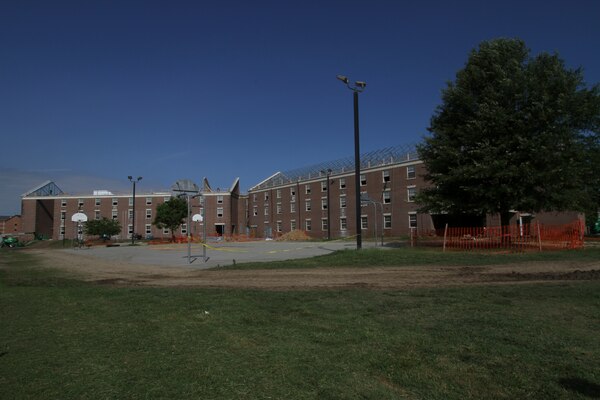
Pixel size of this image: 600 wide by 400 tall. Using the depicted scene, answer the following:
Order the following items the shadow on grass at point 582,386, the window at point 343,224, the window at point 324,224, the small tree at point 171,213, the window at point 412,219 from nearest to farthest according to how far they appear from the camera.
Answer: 1. the shadow on grass at point 582,386
2. the window at point 412,219
3. the small tree at point 171,213
4. the window at point 343,224
5. the window at point 324,224

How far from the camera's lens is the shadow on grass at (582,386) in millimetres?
3707

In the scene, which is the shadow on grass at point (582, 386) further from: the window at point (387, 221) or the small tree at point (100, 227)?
the small tree at point (100, 227)

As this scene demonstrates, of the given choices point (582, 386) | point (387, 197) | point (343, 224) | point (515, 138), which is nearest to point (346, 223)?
point (343, 224)

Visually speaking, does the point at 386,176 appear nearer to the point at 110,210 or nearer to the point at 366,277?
the point at 366,277

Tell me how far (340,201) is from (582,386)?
5937 cm

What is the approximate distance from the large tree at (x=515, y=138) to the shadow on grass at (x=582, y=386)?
1814cm

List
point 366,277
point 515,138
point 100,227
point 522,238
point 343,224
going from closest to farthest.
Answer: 1. point 366,277
2. point 515,138
3. point 522,238
4. point 100,227
5. point 343,224

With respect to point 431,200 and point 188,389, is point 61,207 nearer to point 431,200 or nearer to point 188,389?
point 431,200

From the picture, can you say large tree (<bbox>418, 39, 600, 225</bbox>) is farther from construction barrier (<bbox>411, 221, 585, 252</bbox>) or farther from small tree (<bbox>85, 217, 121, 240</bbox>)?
small tree (<bbox>85, 217, 121, 240</bbox>)

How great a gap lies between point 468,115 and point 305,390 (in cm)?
2250

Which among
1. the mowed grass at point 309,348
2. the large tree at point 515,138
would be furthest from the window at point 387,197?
the mowed grass at point 309,348

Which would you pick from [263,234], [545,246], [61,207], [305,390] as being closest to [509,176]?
[545,246]

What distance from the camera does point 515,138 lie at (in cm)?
2105

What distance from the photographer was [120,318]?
714 centimetres
